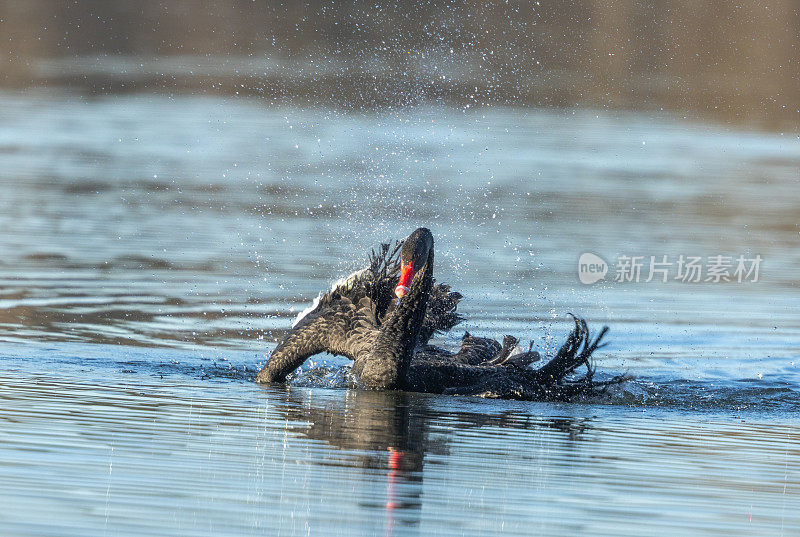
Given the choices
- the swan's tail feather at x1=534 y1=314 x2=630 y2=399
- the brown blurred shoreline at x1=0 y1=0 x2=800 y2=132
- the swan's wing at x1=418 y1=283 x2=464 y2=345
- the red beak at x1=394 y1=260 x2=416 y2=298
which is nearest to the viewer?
the red beak at x1=394 y1=260 x2=416 y2=298

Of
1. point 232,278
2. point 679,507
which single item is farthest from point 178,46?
point 679,507

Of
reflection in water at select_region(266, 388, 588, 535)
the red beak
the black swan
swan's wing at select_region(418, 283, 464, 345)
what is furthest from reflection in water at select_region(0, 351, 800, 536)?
swan's wing at select_region(418, 283, 464, 345)

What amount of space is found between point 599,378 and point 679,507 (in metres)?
5.82

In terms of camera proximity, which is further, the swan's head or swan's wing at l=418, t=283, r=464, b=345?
swan's wing at l=418, t=283, r=464, b=345

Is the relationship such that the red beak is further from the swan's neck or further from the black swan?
the swan's neck

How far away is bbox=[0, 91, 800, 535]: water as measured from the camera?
736cm

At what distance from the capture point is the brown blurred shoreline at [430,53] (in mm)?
34781

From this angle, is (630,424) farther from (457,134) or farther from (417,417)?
(457,134)

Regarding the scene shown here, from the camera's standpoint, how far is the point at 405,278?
1174 centimetres

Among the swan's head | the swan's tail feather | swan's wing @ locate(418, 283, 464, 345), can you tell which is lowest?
the swan's tail feather

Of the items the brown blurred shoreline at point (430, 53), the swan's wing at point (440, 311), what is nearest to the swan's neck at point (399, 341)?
the swan's wing at point (440, 311)

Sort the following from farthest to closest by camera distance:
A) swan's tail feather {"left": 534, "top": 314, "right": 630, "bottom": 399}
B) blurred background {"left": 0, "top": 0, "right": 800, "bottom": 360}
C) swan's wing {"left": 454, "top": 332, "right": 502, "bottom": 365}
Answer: blurred background {"left": 0, "top": 0, "right": 800, "bottom": 360} → swan's wing {"left": 454, "top": 332, "right": 502, "bottom": 365} → swan's tail feather {"left": 534, "top": 314, "right": 630, "bottom": 399}

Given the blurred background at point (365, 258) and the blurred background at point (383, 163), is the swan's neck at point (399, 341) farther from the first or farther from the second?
the blurred background at point (383, 163)

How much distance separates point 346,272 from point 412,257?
543 centimetres
